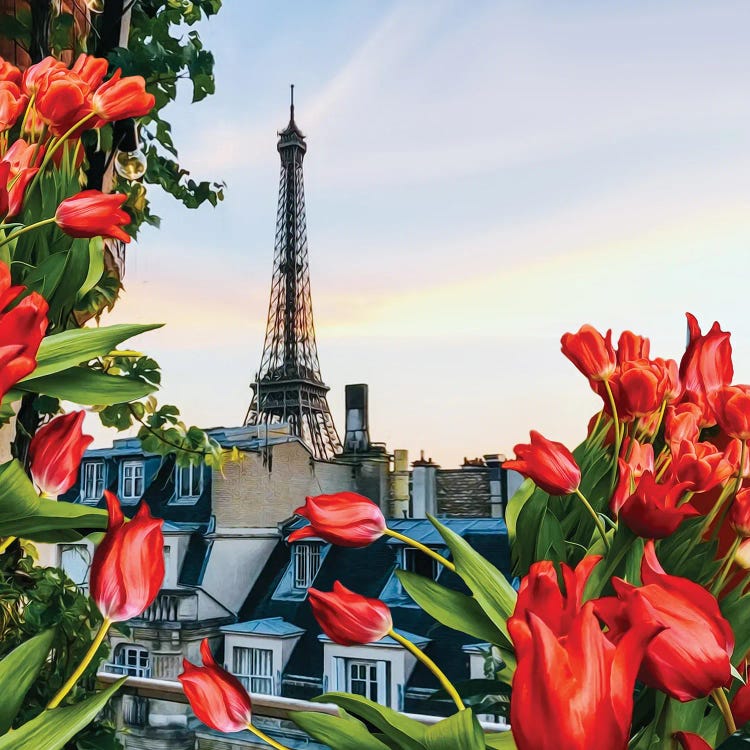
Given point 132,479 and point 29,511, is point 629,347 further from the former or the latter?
point 132,479

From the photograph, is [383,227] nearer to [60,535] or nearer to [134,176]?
[134,176]

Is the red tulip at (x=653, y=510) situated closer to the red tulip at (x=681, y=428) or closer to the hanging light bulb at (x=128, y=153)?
the red tulip at (x=681, y=428)

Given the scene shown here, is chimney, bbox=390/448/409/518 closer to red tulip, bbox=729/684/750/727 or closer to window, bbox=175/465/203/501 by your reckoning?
window, bbox=175/465/203/501

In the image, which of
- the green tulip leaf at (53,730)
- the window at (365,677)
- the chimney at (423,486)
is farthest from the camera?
the chimney at (423,486)

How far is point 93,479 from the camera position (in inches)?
142

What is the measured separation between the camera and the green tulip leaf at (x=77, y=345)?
353 millimetres

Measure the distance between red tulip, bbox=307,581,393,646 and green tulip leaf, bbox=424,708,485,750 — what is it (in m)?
0.04

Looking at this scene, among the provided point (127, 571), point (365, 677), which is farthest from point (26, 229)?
point (365, 677)

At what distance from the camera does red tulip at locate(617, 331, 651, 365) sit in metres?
0.38

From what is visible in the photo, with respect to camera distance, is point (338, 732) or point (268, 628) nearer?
point (338, 732)

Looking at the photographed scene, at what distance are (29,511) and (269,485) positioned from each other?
3.46 meters

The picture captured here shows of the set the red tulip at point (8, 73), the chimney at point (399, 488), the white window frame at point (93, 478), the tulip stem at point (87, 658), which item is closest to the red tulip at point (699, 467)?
the tulip stem at point (87, 658)

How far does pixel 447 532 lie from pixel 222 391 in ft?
6.27

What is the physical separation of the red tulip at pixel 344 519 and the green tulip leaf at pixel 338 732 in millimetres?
67
